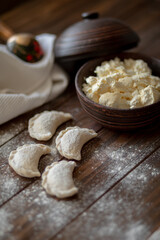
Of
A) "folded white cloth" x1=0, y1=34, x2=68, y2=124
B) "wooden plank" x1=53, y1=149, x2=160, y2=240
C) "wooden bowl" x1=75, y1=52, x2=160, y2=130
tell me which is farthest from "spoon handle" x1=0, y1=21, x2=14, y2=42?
"wooden plank" x1=53, y1=149, x2=160, y2=240

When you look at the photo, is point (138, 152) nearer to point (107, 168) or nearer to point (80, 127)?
point (107, 168)

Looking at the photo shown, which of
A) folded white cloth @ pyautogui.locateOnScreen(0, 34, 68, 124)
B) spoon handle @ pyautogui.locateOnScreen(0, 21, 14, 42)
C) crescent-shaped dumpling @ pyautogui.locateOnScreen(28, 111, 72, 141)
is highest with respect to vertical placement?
spoon handle @ pyautogui.locateOnScreen(0, 21, 14, 42)

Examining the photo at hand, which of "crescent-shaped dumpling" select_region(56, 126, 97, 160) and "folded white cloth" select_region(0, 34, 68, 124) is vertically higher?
"folded white cloth" select_region(0, 34, 68, 124)

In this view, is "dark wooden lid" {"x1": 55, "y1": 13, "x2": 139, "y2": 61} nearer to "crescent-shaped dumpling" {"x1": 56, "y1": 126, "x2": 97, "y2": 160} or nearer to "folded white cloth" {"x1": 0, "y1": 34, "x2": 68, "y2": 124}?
"folded white cloth" {"x1": 0, "y1": 34, "x2": 68, "y2": 124}

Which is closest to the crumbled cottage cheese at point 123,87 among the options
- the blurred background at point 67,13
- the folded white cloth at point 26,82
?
the folded white cloth at point 26,82

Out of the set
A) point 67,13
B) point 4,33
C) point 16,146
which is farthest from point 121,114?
point 67,13

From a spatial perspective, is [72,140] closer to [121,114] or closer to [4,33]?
[121,114]
